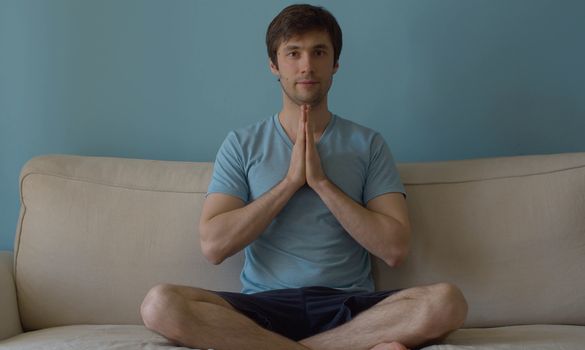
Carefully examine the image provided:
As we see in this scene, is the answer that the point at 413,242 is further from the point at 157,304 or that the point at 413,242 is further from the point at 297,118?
the point at 157,304

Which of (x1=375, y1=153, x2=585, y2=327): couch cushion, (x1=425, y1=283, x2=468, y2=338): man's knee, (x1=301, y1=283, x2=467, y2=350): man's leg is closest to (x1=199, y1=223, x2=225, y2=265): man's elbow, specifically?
(x1=301, y1=283, x2=467, y2=350): man's leg

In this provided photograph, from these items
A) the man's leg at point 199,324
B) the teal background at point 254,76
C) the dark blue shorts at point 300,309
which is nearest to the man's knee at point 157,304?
the man's leg at point 199,324

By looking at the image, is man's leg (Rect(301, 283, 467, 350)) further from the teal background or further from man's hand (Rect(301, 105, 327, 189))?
the teal background

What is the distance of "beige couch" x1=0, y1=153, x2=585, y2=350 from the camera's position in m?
2.28

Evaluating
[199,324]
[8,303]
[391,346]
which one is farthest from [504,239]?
[8,303]

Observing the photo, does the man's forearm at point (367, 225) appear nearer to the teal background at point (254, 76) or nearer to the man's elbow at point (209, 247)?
the man's elbow at point (209, 247)

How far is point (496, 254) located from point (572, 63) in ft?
2.53

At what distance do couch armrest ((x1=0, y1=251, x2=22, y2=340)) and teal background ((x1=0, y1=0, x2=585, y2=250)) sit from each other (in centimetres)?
39

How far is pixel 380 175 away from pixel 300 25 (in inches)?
18.7

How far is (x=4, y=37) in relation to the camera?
2682mm

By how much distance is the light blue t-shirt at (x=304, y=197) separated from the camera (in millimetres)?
2230

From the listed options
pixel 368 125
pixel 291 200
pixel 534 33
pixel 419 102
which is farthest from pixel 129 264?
pixel 534 33

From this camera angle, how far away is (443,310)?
6.27 ft

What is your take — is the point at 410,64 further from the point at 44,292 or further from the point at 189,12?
the point at 44,292
